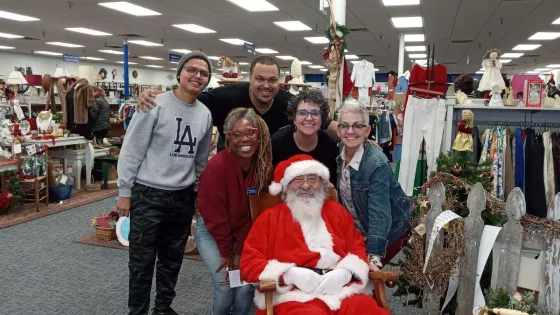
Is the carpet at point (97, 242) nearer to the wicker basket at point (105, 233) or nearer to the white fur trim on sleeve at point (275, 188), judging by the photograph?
the wicker basket at point (105, 233)

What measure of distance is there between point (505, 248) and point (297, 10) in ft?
24.6

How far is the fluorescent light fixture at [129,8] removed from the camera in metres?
8.36

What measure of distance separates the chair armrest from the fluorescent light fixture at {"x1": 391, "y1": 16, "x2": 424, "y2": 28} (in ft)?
27.7

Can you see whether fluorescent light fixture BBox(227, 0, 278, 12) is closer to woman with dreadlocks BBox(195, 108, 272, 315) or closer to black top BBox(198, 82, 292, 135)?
black top BBox(198, 82, 292, 135)

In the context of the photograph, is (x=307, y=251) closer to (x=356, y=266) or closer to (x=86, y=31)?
(x=356, y=266)

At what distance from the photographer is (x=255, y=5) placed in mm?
8422

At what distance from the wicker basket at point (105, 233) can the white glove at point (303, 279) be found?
3.08 meters

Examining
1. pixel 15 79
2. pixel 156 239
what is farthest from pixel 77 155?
pixel 156 239

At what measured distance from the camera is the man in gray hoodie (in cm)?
244

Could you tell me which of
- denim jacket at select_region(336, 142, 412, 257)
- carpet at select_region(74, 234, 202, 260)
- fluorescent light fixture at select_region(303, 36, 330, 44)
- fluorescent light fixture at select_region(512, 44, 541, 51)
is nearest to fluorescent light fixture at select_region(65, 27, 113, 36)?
fluorescent light fixture at select_region(303, 36, 330, 44)

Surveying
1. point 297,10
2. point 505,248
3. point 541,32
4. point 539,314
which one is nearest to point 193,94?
point 505,248

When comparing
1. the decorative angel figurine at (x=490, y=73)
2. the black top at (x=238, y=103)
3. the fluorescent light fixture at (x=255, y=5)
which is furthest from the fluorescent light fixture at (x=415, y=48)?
the black top at (x=238, y=103)

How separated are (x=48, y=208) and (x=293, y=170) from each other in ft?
16.0

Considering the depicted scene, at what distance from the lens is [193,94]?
251 centimetres
